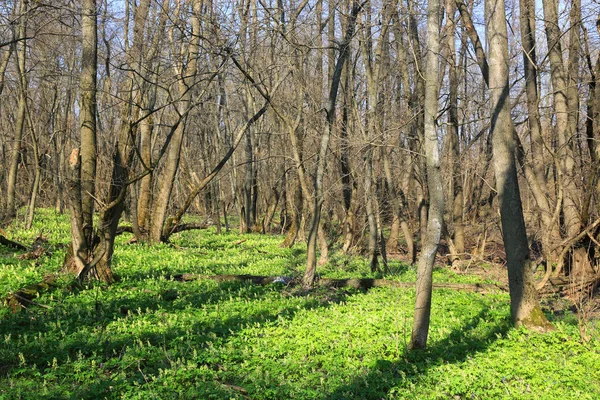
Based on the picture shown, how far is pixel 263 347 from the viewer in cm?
647

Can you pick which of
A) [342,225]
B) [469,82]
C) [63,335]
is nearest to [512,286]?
[63,335]

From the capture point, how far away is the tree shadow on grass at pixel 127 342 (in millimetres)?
5055

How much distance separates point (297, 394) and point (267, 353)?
A: 48.9 inches

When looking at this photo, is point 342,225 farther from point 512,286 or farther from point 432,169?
point 432,169

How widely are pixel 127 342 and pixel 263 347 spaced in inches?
71.6

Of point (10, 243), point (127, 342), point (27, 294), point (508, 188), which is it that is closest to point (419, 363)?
point (508, 188)

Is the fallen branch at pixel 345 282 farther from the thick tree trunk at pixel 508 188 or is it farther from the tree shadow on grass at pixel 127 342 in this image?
the thick tree trunk at pixel 508 188

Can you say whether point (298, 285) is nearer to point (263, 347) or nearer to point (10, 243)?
point (263, 347)

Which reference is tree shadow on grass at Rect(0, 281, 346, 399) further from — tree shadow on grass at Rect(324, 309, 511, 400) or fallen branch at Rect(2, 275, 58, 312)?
tree shadow on grass at Rect(324, 309, 511, 400)

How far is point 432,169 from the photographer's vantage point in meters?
6.52

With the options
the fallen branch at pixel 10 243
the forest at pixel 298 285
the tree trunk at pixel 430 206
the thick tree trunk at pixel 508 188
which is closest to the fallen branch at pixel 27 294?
the forest at pixel 298 285

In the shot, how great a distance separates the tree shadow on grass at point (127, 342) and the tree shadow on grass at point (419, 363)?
146 centimetres

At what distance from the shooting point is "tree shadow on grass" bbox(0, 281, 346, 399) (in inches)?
199

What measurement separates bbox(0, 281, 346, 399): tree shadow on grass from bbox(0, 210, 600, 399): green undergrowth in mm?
18
